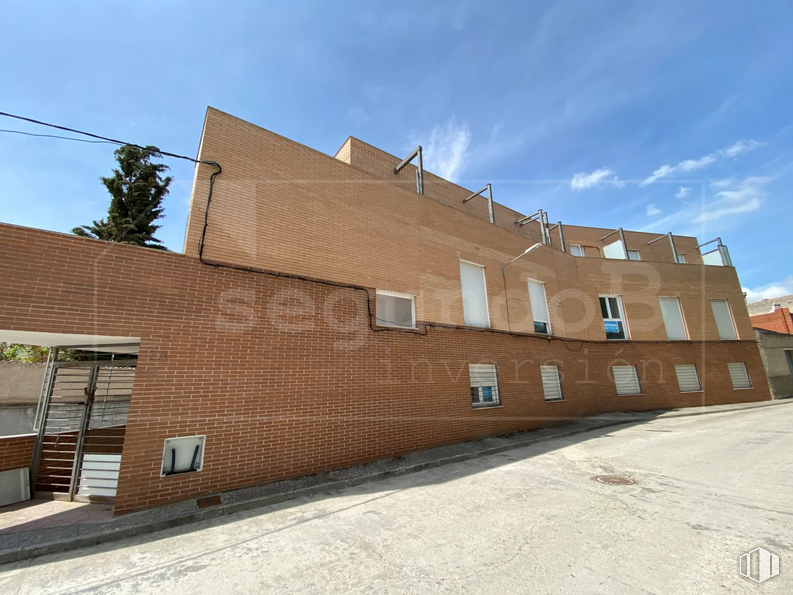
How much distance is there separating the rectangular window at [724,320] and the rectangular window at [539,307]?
1029 cm

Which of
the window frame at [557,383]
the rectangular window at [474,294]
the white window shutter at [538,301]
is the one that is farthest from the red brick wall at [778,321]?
the rectangular window at [474,294]

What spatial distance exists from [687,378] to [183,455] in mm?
18550

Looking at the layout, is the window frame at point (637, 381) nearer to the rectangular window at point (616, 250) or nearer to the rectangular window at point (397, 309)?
the rectangular window at point (616, 250)

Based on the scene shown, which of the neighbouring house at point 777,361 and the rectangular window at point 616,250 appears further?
the rectangular window at point 616,250

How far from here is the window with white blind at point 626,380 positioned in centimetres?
1319

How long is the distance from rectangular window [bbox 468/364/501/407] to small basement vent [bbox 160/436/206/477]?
6219 millimetres

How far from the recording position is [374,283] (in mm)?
7586

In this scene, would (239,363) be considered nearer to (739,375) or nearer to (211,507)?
(211,507)

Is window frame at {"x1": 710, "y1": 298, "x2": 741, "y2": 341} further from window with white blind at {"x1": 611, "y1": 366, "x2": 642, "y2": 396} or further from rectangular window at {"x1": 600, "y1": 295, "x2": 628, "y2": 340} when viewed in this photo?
window with white blind at {"x1": 611, "y1": 366, "x2": 642, "y2": 396}

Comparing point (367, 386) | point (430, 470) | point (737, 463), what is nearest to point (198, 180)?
point (367, 386)

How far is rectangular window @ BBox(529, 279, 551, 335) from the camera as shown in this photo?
1170 centimetres

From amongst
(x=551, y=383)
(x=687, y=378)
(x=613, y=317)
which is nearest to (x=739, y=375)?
(x=687, y=378)

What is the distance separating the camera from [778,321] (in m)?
25.0

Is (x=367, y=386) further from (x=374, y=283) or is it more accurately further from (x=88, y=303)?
(x=88, y=303)
